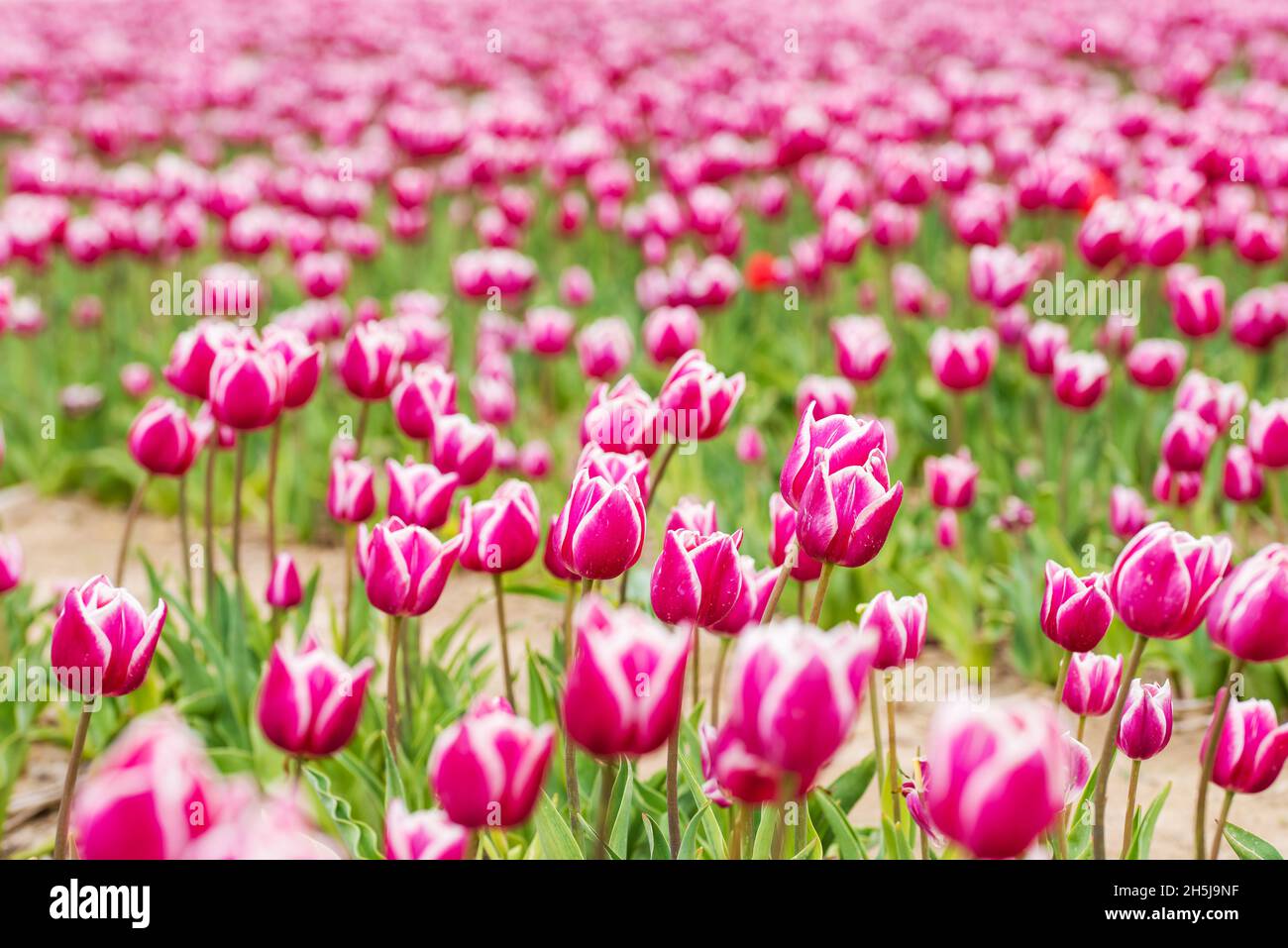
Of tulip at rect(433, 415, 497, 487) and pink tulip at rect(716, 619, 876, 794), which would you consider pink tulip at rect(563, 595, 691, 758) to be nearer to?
pink tulip at rect(716, 619, 876, 794)

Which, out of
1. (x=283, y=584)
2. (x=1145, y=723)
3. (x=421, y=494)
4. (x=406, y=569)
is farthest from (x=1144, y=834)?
(x=283, y=584)

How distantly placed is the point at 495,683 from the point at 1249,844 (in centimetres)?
224

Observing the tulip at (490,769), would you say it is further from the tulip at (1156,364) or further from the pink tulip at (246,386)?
the tulip at (1156,364)

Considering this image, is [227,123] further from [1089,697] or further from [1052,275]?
[1089,697]

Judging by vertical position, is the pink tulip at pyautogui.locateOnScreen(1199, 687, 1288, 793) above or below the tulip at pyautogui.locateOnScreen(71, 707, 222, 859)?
below

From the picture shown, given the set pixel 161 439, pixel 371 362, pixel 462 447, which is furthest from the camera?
pixel 371 362

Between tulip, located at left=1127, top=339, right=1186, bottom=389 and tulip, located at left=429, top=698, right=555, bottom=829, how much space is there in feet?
11.2

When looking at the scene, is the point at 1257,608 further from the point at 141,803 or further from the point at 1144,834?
the point at 141,803

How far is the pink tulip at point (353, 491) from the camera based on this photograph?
324cm

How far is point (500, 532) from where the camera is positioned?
2.43 metres

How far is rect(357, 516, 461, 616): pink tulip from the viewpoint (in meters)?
2.29

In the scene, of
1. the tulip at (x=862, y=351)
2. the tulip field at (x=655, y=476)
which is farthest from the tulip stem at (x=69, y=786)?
the tulip at (x=862, y=351)

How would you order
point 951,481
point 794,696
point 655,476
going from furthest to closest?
point 951,481 → point 655,476 → point 794,696
